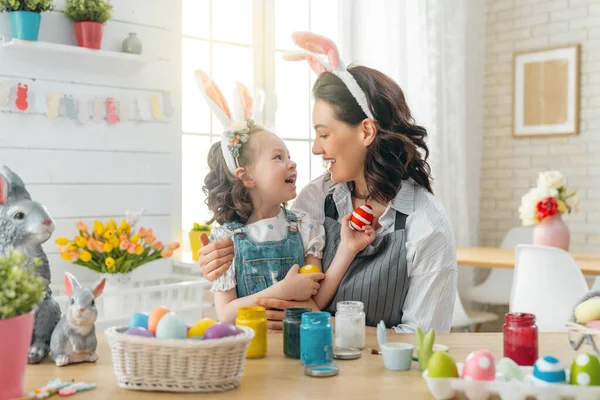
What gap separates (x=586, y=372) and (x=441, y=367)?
0.82ft

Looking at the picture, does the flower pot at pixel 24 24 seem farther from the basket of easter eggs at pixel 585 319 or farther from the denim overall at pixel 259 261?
the basket of easter eggs at pixel 585 319

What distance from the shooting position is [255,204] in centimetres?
237

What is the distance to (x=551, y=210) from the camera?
12.8 ft

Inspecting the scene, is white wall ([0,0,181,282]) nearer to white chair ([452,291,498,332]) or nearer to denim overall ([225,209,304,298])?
denim overall ([225,209,304,298])

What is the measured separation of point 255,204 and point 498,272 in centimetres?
327

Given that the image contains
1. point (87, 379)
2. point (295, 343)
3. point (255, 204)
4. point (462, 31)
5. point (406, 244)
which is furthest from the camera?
point (462, 31)

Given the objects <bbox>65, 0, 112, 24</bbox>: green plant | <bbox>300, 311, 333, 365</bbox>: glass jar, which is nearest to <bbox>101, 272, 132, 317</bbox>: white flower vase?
<bbox>65, 0, 112, 24</bbox>: green plant

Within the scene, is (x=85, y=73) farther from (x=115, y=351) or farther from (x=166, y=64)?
(x=115, y=351)

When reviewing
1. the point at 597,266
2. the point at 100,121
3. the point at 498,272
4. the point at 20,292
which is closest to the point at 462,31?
the point at 498,272

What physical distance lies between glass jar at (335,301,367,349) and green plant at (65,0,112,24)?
212 cm

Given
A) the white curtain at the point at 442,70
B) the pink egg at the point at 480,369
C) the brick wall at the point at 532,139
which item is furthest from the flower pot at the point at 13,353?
the brick wall at the point at 532,139

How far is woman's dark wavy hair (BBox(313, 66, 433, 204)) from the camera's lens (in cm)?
219

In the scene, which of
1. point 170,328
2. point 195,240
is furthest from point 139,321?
point 195,240

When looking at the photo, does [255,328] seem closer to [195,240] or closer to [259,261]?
[259,261]
